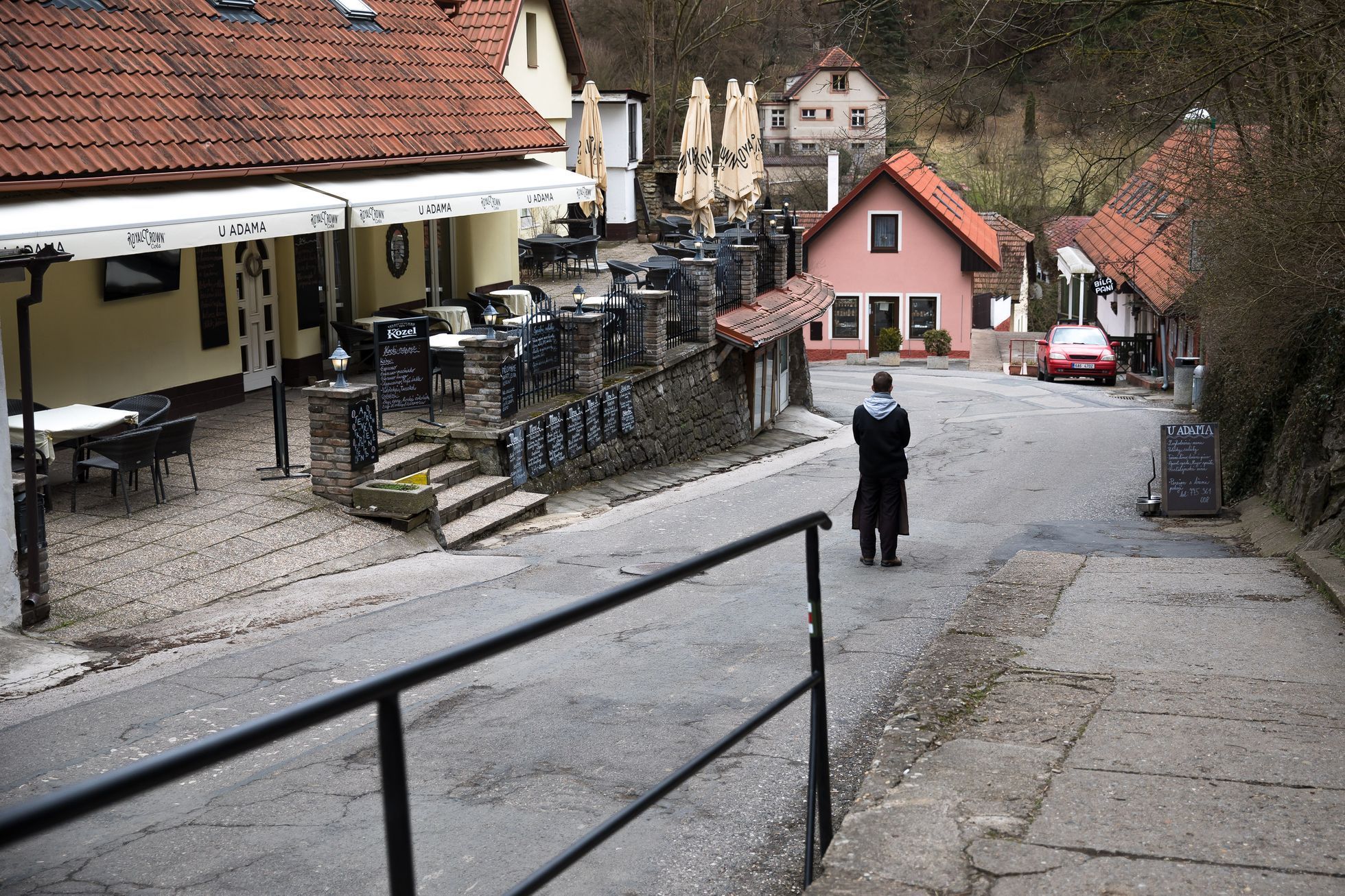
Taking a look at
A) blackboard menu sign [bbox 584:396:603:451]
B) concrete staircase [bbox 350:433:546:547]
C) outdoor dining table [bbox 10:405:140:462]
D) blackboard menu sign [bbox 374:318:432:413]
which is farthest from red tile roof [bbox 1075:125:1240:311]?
outdoor dining table [bbox 10:405:140:462]

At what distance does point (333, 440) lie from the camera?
40.7ft

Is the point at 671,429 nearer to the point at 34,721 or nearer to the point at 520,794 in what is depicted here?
the point at 34,721

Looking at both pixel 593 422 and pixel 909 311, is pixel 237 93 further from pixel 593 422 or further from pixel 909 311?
pixel 909 311

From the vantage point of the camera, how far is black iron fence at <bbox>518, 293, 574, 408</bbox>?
15641 millimetres

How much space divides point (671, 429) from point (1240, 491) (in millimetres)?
7987

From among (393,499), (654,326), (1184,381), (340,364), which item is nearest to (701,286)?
(654,326)

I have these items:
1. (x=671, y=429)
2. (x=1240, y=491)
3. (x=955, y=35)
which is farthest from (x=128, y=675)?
(x=1240, y=491)

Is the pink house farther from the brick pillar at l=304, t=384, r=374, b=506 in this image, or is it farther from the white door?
the brick pillar at l=304, t=384, r=374, b=506

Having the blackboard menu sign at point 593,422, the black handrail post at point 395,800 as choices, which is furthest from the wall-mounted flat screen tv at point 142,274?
the black handrail post at point 395,800

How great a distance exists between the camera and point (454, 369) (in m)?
16.0

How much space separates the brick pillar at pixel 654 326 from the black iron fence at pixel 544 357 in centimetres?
213

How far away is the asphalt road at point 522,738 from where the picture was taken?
465 centimetres

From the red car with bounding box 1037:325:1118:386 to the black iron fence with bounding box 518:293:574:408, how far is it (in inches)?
956

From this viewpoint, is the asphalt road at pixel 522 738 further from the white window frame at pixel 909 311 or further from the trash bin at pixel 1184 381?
the white window frame at pixel 909 311
